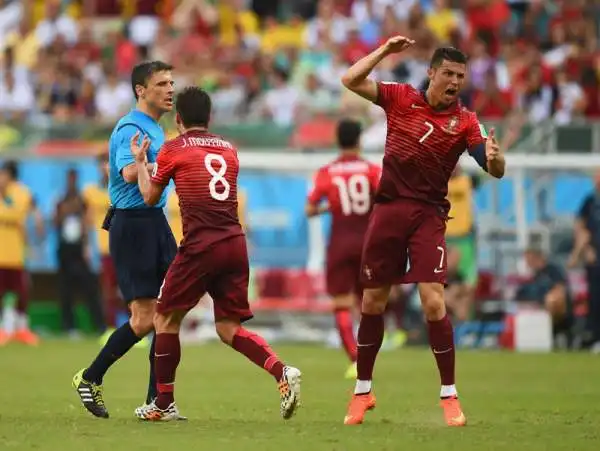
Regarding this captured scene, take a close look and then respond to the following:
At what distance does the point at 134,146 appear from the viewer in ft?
36.0

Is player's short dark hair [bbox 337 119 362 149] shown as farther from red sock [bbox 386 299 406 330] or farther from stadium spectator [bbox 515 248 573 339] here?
red sock [bbox 386 299 406 330]

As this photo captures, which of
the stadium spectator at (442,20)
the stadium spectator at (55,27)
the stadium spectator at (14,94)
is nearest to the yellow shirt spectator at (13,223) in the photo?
the stadium spectator at (14,94)

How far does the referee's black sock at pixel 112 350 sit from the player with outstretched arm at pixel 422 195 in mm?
1700

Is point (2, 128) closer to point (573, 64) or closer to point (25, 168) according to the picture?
point (25, 168)

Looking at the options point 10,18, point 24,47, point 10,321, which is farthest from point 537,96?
point 10,18

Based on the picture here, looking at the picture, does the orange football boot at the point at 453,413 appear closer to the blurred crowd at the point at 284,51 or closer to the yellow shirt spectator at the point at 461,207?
the yellow shirt spectator at the point at 461,207

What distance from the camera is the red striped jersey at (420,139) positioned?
1098cm

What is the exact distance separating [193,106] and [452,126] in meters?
1.81

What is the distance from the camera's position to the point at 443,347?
10.9 meters

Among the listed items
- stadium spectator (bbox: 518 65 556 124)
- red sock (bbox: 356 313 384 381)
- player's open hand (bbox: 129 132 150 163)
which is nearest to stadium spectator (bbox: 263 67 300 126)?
stadium spectator (bbox: 518 65 556 124)

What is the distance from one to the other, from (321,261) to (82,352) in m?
4.33

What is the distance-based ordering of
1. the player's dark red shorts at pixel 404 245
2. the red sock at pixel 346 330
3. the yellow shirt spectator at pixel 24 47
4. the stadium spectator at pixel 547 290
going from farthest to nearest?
the yellow shirt spectator at pixel 24 47
the stadium spectator at pixel 547 290
the red sock at pixel 346 330
the player's dark red shorts at pixel 404 245

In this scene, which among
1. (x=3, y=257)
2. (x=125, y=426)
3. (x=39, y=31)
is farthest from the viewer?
(x=39, y=31)

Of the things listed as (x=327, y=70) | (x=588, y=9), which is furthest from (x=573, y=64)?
(x=327, y=70)
